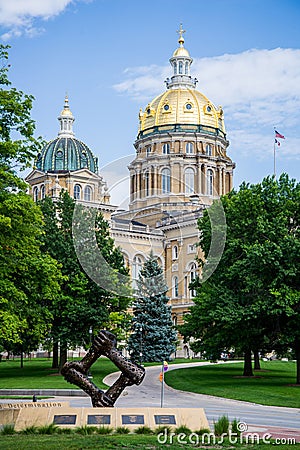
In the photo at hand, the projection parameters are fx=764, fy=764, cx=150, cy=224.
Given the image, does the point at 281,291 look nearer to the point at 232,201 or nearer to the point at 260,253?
the point at 260,253

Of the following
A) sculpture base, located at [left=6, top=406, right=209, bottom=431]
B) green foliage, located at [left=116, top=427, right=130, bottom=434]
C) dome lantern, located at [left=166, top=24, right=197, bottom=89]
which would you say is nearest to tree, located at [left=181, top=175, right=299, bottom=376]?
sculpture base, located at [left=6, top=406, right=209, bottom=431]

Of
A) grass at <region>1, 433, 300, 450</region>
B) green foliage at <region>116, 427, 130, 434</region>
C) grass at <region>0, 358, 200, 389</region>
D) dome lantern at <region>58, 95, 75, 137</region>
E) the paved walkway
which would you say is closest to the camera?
grass at <region>1, 433, 300, 450</region>

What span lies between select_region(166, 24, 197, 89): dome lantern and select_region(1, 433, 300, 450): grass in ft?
350

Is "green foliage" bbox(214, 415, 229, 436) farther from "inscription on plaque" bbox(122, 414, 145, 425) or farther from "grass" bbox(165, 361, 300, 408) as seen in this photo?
"grass" bbox(165, 361, 300, 408)

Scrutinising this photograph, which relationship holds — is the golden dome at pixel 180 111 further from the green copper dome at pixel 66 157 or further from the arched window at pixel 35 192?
the arched window at pixel 35 192

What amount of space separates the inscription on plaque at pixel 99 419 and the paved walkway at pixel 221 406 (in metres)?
4.10

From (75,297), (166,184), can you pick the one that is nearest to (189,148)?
(75,297)

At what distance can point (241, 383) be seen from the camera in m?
42.3

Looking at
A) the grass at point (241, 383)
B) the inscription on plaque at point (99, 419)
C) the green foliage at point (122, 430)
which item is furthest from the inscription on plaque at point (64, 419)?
the grass at point (241, 383)

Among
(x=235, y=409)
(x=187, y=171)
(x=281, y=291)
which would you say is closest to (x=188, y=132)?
(x=187, y=171)

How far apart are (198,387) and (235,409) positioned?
1024 centimetres

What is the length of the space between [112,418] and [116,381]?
1943mm

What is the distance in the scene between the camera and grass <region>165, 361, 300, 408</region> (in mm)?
34562

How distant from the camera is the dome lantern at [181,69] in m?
122
